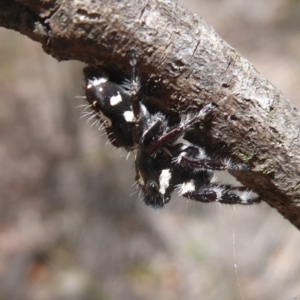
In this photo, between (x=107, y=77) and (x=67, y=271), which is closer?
(x=107, y=77)

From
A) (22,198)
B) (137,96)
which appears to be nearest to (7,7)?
(137,96)

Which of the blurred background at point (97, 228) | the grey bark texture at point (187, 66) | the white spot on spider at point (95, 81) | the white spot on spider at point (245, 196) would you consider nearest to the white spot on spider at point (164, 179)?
the white spot on spider at point (245, 196)

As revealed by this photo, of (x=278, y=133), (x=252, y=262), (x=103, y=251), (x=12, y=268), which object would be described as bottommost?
(x=12, y=268)

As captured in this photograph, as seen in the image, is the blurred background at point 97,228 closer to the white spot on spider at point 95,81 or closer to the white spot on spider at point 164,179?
the white spot on spider at point 164,179

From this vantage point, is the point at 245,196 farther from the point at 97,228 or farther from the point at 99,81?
the point at 97,228

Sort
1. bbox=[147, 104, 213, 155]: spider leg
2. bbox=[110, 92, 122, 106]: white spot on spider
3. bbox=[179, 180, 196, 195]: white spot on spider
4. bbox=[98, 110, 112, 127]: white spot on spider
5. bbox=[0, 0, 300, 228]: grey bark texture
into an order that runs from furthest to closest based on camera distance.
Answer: bbox=[179, 180, 196, 195]: white spot on spider → bbox=[98, 110, 112, 127]: white spot on spider → bbox=[110, 92, 122, 106]: white spot on spider → bbox=[147, 104, 213, 155]: spider leg → bbox=[0, 0, 300, 228]: grey bark texture

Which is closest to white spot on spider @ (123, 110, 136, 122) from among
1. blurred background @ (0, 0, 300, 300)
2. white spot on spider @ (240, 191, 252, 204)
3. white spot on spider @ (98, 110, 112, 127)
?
white spot on spider @ (98, 110, 112, 127)

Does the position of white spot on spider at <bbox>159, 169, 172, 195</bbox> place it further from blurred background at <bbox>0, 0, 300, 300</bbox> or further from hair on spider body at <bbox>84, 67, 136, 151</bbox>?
blurred background at <bbox>0, 0, 300, 300</bbox>

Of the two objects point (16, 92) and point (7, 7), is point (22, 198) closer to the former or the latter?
point (16, 92)
